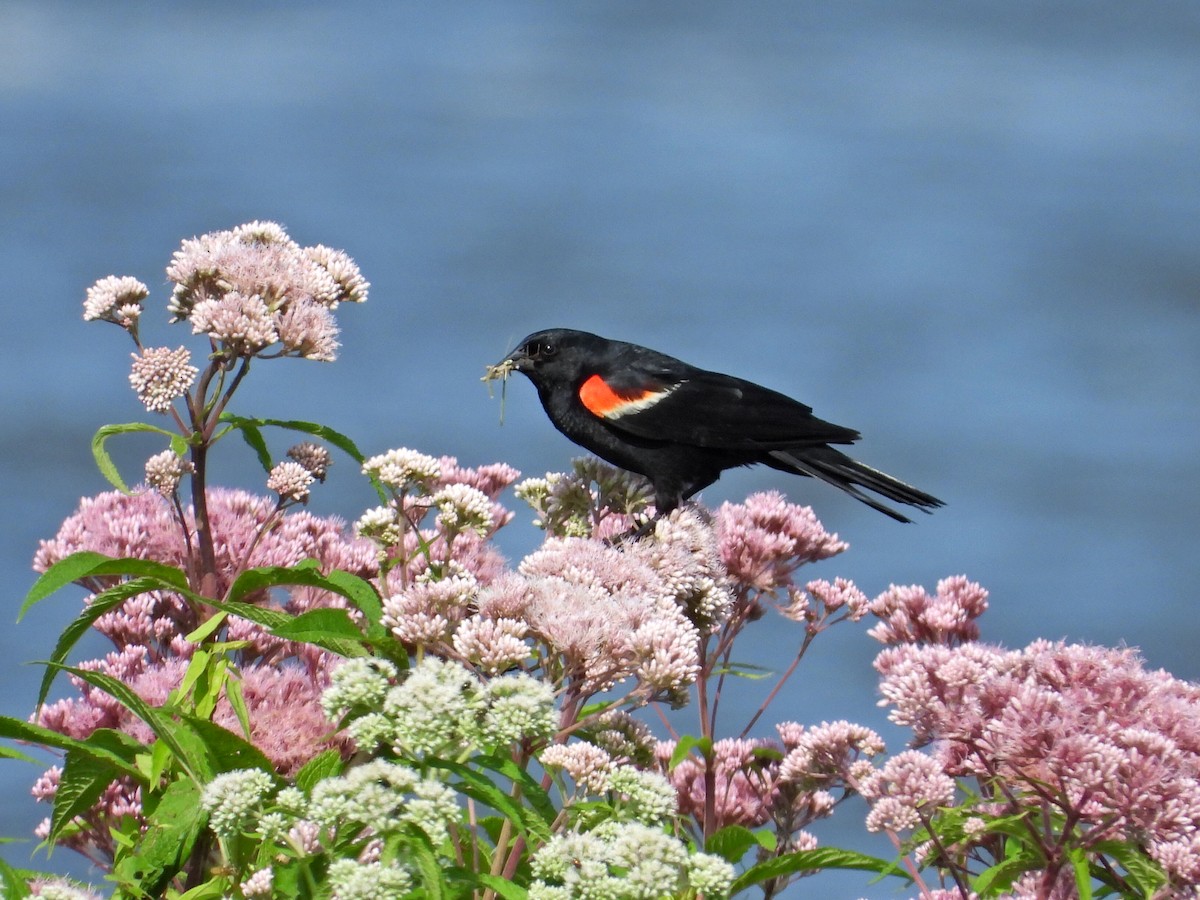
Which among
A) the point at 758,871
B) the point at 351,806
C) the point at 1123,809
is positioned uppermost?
the point at 1123,809

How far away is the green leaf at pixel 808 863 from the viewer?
6.32 feet

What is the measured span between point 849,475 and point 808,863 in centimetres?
195

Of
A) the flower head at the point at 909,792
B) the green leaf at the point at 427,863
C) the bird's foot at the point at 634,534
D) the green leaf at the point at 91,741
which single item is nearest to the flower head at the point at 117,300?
the green leaf at the point at 91,741

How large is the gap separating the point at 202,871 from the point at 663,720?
1.08 meters

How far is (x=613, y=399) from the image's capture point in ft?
13.4

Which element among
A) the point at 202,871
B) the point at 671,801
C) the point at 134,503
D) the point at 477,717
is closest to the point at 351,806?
the point at 477,717

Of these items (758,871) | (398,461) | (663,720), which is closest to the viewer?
(758,871)

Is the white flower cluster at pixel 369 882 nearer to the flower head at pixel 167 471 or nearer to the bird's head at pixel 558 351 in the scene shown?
the flower head at pixel 167 471

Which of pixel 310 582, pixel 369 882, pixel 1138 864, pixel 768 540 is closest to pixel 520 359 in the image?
pixel 768 540

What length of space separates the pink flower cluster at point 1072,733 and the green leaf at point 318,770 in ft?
2.66

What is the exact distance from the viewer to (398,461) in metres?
2.46

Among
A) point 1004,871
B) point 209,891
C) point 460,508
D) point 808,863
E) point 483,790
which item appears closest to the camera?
point 483,790

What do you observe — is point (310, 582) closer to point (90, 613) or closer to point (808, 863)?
point (90, 613)

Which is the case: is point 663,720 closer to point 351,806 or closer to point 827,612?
point 827,612
